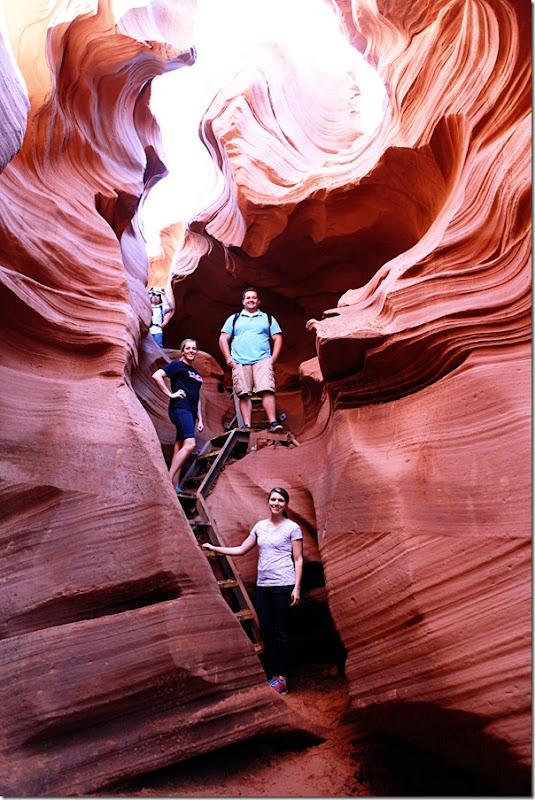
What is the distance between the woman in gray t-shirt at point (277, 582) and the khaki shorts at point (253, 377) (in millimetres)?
2570

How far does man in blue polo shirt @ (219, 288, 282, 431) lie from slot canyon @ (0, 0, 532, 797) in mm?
629

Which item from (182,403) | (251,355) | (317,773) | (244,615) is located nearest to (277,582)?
(244,615)

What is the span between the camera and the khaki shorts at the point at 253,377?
704 cm

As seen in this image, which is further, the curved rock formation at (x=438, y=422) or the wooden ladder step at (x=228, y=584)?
the wooden ladder step at (x=228, y=584)

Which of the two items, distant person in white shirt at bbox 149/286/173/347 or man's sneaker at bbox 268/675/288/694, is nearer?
man's sneaker at bbox 268/675/288/694

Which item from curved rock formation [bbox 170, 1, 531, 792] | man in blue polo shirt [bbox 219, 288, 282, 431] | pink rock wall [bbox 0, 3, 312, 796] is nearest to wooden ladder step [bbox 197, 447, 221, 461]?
curved rock formation [bbox 170, 1, 531, 792]

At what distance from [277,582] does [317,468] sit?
54.7 inches

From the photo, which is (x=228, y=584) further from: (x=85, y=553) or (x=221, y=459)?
(x=221, y=459)

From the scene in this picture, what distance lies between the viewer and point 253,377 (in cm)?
716

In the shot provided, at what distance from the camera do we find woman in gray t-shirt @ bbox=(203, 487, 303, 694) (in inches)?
173

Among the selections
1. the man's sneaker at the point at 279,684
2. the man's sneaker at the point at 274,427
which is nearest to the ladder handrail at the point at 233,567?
the man's sneaker at the point at 279,684

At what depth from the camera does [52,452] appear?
4180mm

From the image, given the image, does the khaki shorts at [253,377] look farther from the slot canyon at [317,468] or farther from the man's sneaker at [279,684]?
the man's sneaker at [279,684]

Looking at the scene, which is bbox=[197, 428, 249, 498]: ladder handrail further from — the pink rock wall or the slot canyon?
the pink rock wall
